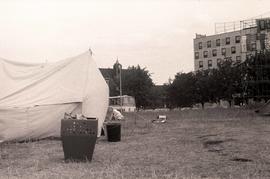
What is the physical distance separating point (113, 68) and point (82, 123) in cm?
12388

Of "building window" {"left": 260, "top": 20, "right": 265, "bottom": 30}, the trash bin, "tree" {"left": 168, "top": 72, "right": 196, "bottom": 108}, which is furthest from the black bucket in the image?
"tree" {"left": 168, "top": 72, "right": 196, "bottom": 108}

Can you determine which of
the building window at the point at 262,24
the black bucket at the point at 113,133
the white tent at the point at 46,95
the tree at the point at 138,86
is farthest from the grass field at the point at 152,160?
the tree at the point at 138,86

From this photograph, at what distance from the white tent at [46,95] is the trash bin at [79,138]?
748cm

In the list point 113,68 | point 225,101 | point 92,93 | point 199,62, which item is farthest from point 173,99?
point 92,93

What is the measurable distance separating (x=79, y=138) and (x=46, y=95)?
9.60 metres

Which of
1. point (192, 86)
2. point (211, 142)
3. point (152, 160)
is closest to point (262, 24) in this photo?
point (192, 86)

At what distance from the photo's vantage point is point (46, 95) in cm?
2292

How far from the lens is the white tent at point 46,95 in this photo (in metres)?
21.2

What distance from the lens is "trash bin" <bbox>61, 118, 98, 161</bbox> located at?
13.6m

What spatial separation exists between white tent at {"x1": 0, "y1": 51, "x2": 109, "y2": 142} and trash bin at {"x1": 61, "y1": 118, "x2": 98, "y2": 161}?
24.5 feet

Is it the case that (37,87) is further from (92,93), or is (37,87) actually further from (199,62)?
(199,62)

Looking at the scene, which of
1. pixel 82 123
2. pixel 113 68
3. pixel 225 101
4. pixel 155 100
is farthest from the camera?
pixel 113 68

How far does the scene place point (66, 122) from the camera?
13641 mm

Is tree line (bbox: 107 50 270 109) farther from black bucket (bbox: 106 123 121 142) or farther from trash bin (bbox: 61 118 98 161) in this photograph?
trash bin (bbox: 61 118 98 161)
